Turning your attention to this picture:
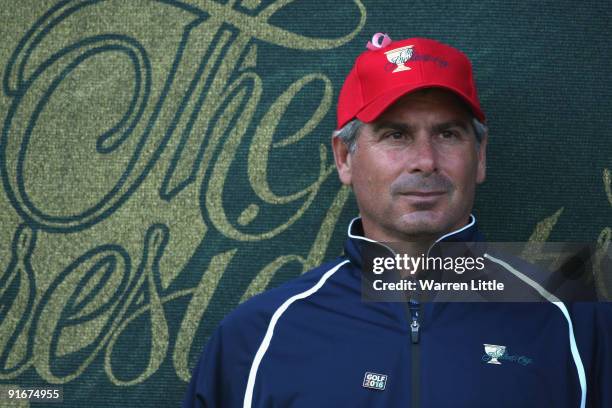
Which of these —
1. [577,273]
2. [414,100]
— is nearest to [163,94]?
[414,100]

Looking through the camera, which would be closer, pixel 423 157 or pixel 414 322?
pixel 414 322

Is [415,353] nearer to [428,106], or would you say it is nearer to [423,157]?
[423,157]

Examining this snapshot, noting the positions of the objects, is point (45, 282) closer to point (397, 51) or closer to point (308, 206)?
point (308, 206)

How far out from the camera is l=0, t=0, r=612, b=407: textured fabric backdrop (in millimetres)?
2113

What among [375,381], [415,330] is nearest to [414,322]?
[415,330]

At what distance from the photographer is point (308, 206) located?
2143 millimetres

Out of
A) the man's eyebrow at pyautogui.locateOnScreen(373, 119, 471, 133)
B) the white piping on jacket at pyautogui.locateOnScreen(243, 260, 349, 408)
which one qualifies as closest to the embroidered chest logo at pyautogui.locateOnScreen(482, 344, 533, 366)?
the white piping on jacket at pyautogui.locateOnScreen(243, 260, 349, 408)

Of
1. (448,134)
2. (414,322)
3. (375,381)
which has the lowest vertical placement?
(375,381)

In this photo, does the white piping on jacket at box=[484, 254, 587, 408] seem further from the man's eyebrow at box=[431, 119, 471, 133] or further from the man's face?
the man's eyebrow at box=[431, 119, 471, 133]

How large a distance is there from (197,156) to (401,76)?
63 centimetres

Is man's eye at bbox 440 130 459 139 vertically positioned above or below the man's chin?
above

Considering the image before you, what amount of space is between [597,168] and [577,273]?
11.8 inches

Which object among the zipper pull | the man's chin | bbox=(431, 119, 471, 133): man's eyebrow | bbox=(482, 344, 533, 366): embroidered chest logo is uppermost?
bbox=(431, 119, 471, 133): man's eyebrow

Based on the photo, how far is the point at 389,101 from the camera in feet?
5.72
